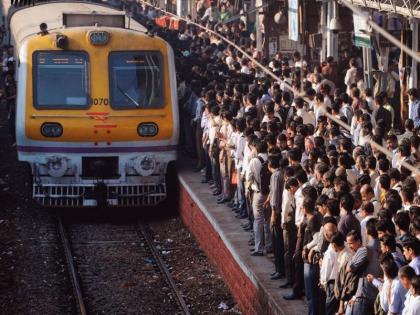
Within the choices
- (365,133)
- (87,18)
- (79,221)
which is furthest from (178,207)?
(365,133)

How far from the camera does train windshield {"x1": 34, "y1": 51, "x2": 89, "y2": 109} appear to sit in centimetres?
1809

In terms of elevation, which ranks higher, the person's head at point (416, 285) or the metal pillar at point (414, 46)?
the metal pillar at point (414, 46)

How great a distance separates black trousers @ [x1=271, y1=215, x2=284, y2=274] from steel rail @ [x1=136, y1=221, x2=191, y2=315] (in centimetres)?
121

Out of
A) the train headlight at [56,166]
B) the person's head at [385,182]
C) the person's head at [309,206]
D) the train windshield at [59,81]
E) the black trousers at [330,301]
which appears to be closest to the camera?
the black trousers at [330,301]

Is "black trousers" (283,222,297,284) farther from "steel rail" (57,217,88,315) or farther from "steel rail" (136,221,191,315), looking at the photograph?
"steel rail" (57,217,88,315)

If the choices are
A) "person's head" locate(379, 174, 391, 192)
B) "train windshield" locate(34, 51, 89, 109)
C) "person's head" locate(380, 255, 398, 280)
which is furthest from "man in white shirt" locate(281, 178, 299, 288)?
"train windshield" locate(34, 51, 89, 109)

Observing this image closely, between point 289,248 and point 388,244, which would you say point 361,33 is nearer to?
point 289,248

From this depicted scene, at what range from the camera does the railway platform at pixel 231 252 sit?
12368mm

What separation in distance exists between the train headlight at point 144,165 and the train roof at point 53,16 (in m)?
2.22

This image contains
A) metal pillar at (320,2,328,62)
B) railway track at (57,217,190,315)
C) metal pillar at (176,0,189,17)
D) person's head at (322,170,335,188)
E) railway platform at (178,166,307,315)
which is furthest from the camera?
metal pillar at (176,0,189,17)

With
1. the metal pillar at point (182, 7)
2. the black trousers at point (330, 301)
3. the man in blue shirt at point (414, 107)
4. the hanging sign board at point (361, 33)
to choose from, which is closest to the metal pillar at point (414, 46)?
the hanging sign board at point (361, 33)

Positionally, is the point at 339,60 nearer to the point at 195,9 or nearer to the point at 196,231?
the point at 196,231

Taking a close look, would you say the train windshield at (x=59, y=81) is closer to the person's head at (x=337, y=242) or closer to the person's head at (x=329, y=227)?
the person's head at (x=329, y=227)

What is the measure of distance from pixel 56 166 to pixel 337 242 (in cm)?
793
